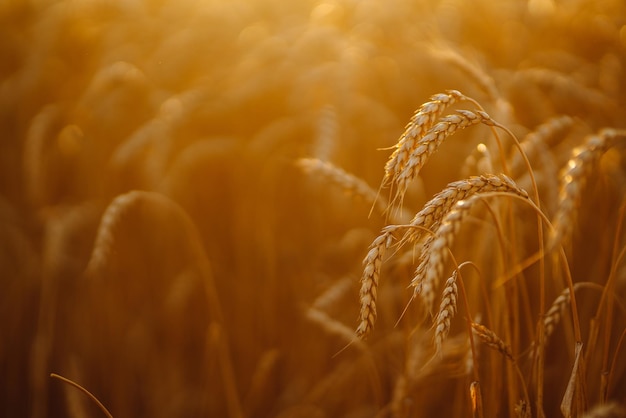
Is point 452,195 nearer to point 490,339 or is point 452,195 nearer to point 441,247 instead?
point 441,247

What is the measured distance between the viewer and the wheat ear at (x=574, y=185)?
0.54 m

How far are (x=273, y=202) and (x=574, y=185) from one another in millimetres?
1803

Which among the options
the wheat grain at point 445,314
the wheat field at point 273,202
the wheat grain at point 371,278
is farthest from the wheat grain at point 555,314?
the wheat grain at point 371,278

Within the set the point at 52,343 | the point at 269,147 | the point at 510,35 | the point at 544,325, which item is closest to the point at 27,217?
the point at 52,343

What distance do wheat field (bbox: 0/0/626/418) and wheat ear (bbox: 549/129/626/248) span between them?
279 millimetres

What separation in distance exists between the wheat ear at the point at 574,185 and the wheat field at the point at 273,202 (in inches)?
11.0

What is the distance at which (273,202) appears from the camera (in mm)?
2350

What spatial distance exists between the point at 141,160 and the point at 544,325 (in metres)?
2.08

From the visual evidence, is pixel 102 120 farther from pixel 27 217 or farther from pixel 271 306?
pixel 271 306

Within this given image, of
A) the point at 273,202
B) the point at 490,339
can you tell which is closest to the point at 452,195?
the point at 490,339

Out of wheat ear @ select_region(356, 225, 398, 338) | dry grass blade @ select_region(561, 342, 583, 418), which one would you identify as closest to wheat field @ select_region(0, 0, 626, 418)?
dry grass blade @ select_region(561, 342, 583, 418)

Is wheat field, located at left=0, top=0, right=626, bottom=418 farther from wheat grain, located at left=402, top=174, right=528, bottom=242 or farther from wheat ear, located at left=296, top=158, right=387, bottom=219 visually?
wheat grain, located at left=402, top=174, right=528, bottom=242

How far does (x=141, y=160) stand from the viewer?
2543 millimetres

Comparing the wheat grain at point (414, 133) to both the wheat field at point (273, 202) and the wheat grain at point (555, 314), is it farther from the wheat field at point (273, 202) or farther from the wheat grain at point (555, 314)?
the wheat grain at point (555, 314)
